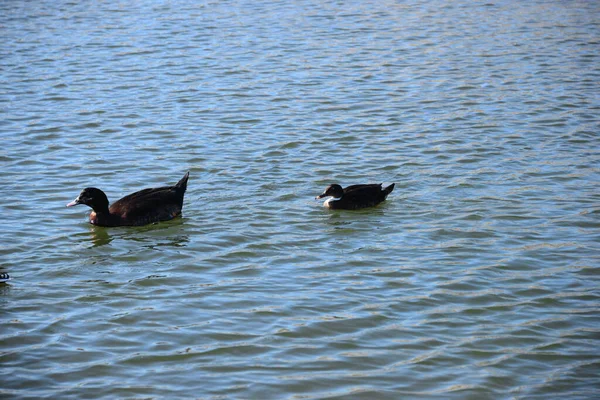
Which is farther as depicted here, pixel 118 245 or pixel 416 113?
pixel 416 113

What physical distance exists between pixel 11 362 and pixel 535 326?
4919 mm

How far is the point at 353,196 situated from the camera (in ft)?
39.5

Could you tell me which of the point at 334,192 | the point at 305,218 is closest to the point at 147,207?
the point at 305,218

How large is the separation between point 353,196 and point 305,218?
720 millimetres

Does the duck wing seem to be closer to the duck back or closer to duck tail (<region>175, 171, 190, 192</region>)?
the duck back

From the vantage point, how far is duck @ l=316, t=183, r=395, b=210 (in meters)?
12.0

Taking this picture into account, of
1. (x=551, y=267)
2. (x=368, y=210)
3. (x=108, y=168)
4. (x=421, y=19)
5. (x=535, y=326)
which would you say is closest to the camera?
(x=535, y=326)

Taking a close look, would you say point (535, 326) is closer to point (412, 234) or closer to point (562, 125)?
point (412, 234)

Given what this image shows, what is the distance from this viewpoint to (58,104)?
17.6 meters

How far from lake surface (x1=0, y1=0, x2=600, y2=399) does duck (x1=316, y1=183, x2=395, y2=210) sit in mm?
145

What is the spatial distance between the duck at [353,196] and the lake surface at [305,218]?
0.15m

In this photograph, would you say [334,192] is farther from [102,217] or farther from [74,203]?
[74,203]

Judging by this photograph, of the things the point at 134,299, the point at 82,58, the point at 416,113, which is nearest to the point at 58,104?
the point at 82,58

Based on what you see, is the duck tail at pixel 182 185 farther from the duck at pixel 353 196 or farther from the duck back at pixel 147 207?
the duck at pixel 353 196
